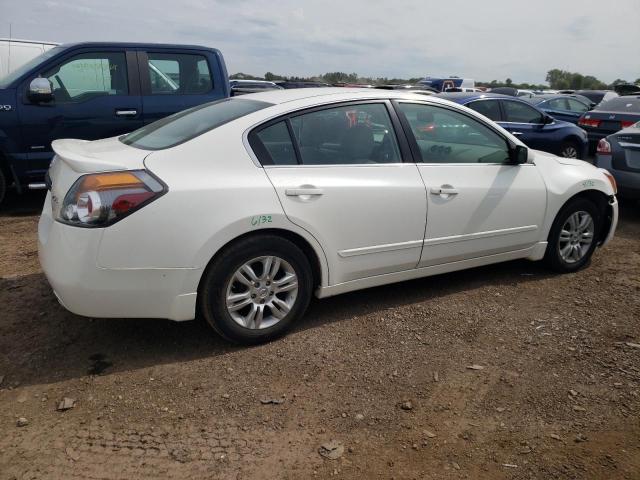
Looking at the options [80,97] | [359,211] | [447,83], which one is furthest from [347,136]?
[447,83]

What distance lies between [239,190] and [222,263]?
17.0 inches

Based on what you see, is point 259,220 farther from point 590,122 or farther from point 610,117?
Result: point 590,122

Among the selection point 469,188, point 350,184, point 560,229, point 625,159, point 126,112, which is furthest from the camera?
point 625,159

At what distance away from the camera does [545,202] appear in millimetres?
4496

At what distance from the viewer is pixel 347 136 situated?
373cm

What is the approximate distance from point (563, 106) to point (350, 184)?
47.1 feet

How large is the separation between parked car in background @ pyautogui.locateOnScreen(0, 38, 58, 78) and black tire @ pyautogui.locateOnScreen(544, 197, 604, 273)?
734 cm

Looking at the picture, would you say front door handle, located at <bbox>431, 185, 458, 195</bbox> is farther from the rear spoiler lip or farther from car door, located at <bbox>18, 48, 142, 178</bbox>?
car door, located at <bbox>18, 48, 142, 178</bbox>

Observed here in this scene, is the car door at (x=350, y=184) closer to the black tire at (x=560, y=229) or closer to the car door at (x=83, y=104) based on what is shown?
the black tire at (x=560, y=229)

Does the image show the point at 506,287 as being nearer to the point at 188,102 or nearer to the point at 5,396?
the point at 5,396

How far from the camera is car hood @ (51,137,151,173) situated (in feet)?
9.97

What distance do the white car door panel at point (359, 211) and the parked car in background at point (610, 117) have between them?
825 cm

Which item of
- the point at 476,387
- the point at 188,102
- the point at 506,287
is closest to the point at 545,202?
the point at 506,287

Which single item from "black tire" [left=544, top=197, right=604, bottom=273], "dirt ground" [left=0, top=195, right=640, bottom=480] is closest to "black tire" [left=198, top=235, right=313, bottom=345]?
"dirt ground" [left=0, top=195, right=640, bottom=480]
